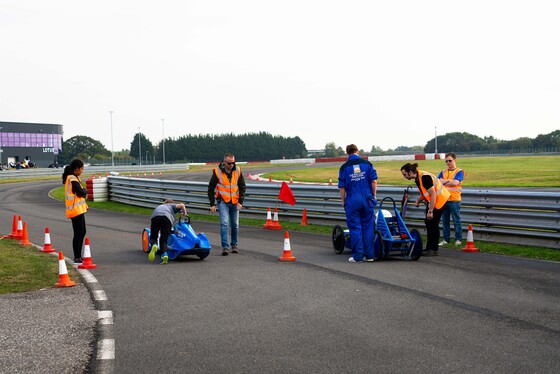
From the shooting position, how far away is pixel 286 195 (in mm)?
19094

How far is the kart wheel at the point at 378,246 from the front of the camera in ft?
36.2

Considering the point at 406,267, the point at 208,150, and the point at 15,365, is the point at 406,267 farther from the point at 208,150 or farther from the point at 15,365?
the point at 208,150

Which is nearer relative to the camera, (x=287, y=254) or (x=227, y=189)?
(x=287, y=254)

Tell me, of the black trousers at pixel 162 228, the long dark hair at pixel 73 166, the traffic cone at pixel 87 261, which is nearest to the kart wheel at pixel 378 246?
the black trousers at pixel 162 228

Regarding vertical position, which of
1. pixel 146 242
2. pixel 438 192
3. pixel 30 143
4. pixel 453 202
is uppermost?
pixel 30 143

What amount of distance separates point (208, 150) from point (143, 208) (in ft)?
410

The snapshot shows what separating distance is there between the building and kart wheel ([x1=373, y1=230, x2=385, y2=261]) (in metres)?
113

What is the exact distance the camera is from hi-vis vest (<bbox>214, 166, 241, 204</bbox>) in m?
12.5

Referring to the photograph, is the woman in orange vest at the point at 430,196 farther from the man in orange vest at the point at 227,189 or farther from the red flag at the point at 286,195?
the red flag at the point at 286,195

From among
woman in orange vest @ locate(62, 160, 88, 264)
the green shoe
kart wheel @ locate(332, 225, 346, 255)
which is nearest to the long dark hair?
woman in orange vest @ locate(62, 160, 88, 264)

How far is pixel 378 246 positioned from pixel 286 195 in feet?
26.8

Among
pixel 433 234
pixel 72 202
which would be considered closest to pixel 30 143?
pixel 72 202

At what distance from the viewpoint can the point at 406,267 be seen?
10484 millimetres

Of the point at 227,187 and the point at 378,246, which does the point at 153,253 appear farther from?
the point at 378,246
